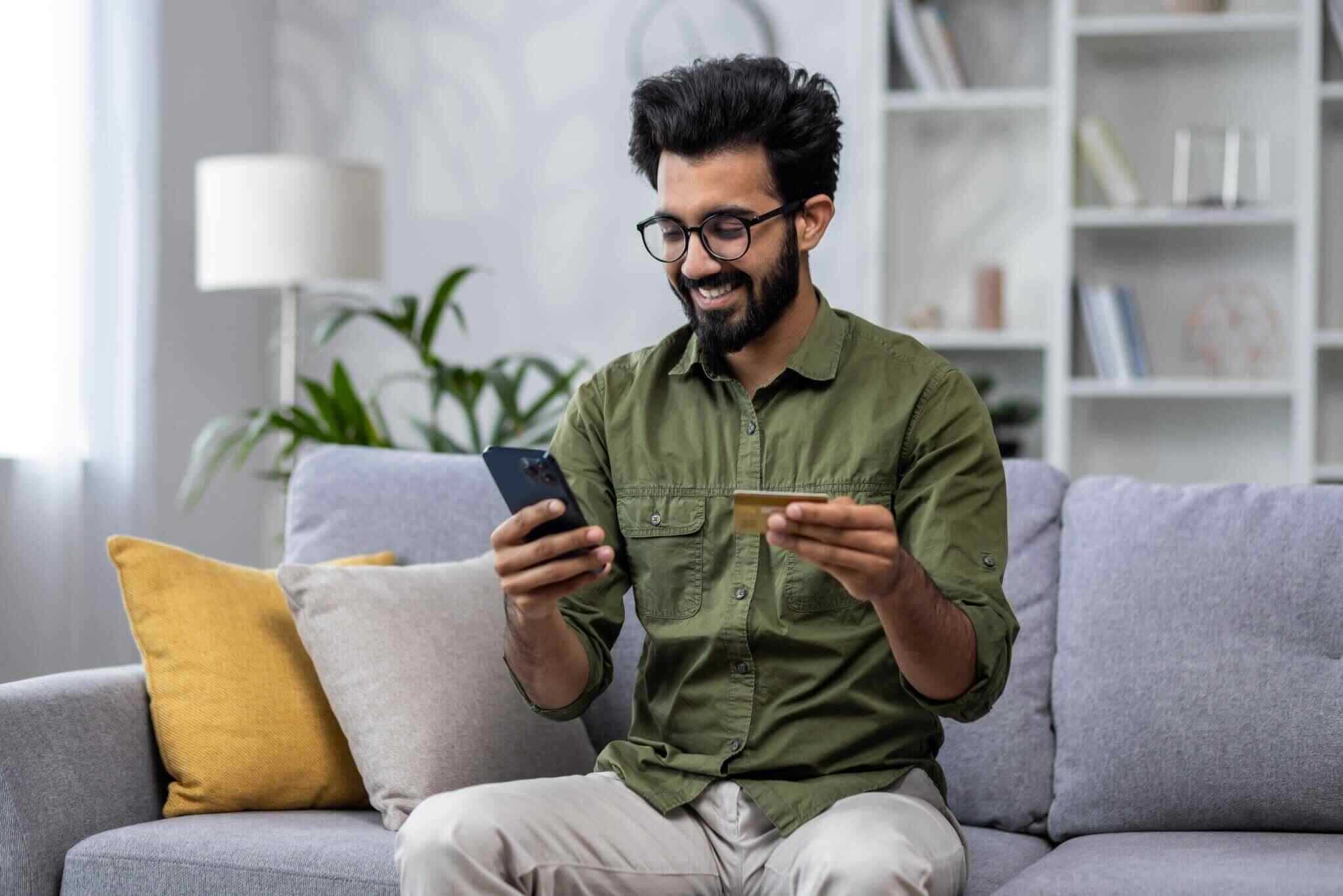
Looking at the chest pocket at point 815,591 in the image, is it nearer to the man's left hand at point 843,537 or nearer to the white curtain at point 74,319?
the man's left hand at point 843,537

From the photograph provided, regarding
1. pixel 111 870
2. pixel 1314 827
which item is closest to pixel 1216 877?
pixel 1314 827

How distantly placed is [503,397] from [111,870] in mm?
1579

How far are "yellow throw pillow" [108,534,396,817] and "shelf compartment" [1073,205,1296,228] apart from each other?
2.32m

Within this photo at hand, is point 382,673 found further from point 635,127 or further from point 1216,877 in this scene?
point 1216,877

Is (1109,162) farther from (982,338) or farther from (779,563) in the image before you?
(779,563)

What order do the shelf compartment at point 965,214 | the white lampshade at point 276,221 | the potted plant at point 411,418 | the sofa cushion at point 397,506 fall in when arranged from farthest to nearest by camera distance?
1. the shelf compartment at point 965,214
2. the white lampshade at point 276,221
3. the potted plant at point 411,418
4. the sofa cushion at point 397,506

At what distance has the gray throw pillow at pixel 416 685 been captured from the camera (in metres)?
1.79

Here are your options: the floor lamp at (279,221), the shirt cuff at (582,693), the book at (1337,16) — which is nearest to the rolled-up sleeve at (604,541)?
the shirt cuff at (582,693)

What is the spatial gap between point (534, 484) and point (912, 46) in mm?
2618

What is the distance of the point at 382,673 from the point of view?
5.96 ft

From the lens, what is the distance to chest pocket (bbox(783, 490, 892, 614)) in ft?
5.13

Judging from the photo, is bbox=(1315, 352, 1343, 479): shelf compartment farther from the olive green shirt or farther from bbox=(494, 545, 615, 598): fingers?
bbox=(494, 545, 615, 598): fingers

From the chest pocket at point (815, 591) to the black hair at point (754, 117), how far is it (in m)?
0.36

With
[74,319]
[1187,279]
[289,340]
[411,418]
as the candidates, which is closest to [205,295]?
[289,340]
